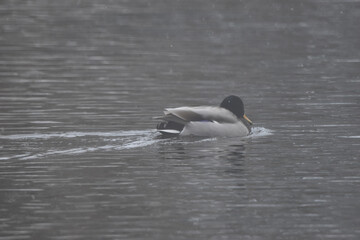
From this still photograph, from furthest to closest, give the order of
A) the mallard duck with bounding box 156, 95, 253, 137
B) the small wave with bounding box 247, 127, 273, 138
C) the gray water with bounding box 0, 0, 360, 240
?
the small wave with bounding box 247, 127, 273, 138 → the mallard duck with bounding box 156, 95, 253, 137 → the gray water with bounding box 0, 0, 360, 240

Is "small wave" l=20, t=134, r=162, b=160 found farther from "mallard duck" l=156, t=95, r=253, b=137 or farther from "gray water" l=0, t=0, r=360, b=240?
"mallard duck" l=156, t=95, r=253, b=137

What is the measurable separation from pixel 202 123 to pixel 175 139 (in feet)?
2.00

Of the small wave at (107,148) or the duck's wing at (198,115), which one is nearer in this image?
the small wave at (107,148)

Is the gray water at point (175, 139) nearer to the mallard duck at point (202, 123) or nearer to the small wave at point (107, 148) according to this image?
the small wave at point (107, 148)

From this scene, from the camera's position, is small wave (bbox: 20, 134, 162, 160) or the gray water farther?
small wave (bbox: 20, 134, 162, 160)

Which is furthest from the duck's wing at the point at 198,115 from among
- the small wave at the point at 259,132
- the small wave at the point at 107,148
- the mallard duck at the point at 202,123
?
the small wave at the point at 107,148

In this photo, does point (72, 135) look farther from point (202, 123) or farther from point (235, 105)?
point (235, 105)

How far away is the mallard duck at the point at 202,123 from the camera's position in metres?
19.7

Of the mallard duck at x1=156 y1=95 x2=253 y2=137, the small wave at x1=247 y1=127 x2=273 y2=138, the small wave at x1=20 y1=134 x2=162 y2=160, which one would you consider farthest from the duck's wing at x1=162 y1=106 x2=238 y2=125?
the small wave at x1=20 y1=134 x2=162 y2=160

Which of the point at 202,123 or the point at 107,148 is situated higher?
the point at 202,123

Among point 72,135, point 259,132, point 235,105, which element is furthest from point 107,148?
point 235,105

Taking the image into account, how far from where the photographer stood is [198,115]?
19.8 m

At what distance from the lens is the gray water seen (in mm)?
13430

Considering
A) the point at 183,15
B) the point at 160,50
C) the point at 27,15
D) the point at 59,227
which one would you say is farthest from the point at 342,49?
the point at 59,227
